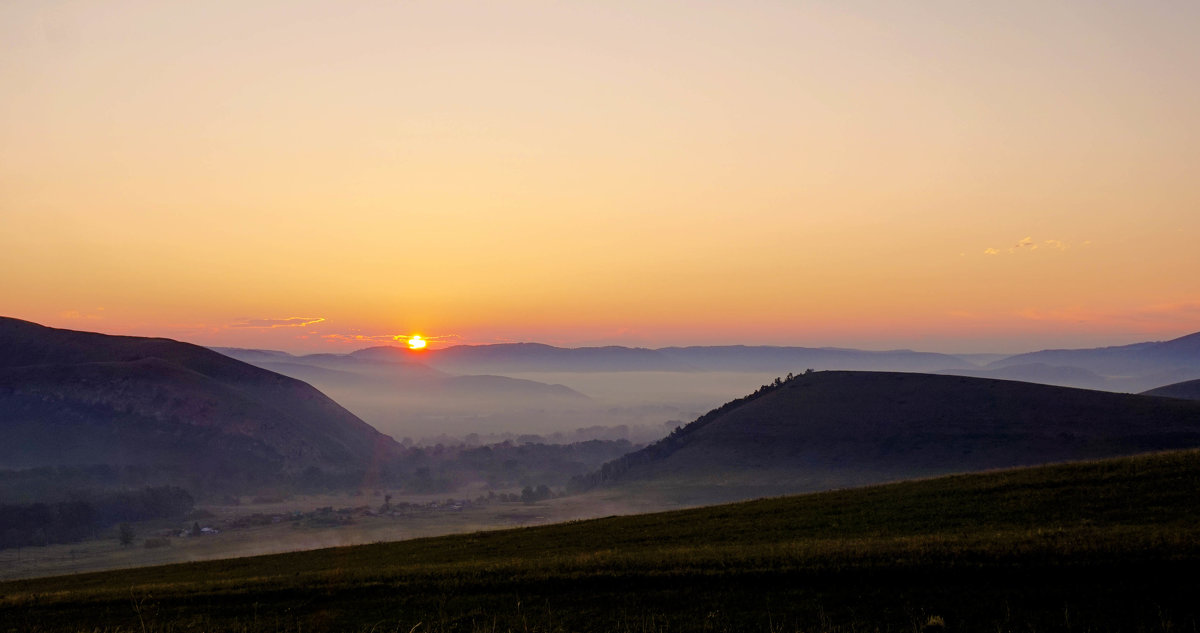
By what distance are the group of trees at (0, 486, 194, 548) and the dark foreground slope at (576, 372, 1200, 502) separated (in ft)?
335

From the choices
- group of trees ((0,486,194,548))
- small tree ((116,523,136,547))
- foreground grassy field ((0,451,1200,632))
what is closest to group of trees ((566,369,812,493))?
small tree ((116,523,136,547))

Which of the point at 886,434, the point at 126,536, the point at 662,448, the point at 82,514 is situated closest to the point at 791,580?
the point at 886,434

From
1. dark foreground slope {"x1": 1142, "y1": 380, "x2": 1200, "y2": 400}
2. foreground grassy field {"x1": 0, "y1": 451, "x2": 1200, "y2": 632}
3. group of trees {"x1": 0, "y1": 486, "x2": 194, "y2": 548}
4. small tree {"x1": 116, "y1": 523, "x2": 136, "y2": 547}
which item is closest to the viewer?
foreground grassy field {"x1": 0, "y1": 451, "x2": 1200, "y2": 632}

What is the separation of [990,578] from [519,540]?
21907 mm

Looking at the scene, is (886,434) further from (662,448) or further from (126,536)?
(126,536)

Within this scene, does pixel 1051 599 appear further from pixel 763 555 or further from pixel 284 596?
pixel 284 596

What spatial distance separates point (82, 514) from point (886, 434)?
540 ft

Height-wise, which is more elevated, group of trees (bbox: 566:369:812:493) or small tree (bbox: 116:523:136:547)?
group of trees (bbox: 566:369:812:493)

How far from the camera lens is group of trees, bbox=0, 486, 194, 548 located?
155625 millimetres

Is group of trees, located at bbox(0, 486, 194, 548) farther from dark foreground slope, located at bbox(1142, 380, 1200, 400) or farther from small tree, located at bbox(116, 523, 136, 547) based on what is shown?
dark foreground slope, located at bbox(1142, 380, 1200, 400)

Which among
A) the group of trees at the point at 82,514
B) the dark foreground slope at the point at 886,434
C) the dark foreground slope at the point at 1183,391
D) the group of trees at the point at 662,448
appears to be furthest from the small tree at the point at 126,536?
the dark foreground slope at the point at 1183,391

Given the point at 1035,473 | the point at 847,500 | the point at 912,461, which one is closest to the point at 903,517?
the point at 847,500

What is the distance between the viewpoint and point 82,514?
552 ft

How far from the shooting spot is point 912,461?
439ft
